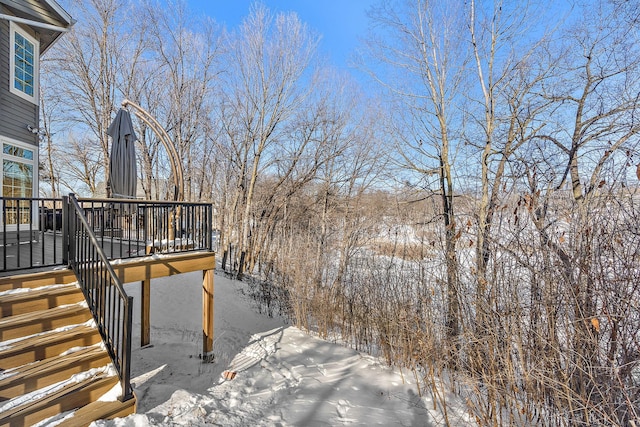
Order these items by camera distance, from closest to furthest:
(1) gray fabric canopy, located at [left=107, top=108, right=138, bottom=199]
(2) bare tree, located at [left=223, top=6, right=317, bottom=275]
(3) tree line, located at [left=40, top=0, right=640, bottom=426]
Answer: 1. (3) tree line, located at [left=40, top=0, right=640, bottom=426]
2. (1) gray fabric canopy, located at [left=107, top=108, right=138, bottom=199]
3. (2) bare tree, located at [left=223, top=6, right=317, bottom=275]

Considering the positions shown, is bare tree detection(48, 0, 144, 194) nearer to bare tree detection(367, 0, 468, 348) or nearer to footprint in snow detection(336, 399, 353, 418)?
bare tree detection(367, 0, 468, 348)

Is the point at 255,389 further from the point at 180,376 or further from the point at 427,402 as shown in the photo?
the point at 427,402

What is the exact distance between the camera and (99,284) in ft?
10.5

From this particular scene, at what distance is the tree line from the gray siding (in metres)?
6.63

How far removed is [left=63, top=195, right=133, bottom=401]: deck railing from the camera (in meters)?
2.78

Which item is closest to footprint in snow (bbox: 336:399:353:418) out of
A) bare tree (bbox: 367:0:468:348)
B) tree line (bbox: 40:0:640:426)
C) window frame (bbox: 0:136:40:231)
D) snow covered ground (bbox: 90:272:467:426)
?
snow covered ground (bbox: 90:272:467:426)

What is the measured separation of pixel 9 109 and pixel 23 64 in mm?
1210

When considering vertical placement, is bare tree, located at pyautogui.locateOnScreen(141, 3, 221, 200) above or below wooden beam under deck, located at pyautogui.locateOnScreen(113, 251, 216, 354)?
above

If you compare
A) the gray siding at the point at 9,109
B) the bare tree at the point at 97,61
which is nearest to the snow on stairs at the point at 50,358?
the gray siding at the point at 9,109

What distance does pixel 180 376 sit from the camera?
15.0 ft

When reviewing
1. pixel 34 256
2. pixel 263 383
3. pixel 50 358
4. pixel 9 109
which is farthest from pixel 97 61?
pixel 263 383

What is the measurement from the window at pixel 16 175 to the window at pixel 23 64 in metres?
1.22

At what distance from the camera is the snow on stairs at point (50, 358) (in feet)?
8.15

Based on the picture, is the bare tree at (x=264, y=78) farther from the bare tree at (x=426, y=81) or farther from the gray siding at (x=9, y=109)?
the gray siding at (x=9, y=109)
